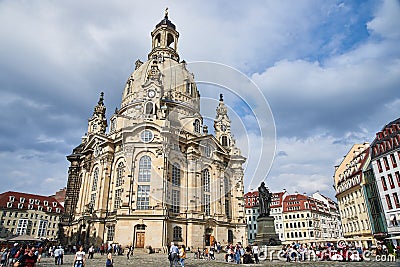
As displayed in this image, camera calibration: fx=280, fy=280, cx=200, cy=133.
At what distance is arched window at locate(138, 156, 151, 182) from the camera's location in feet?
136

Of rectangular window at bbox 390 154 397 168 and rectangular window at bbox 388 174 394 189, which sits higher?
rectangular window at bbox 390 154 397 168

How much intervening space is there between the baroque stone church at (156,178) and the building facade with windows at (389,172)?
76.3 feet

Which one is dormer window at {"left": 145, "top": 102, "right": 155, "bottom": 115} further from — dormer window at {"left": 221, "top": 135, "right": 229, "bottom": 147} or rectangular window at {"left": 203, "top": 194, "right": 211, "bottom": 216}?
dormer window at {"left": 221, "top": 135, "right": 229, "bottom": 147}

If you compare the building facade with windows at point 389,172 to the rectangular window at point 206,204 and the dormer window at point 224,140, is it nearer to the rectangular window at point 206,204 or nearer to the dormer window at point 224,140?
the rectangular window at point 206,204

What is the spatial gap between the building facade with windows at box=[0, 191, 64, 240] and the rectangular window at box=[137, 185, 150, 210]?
109ft

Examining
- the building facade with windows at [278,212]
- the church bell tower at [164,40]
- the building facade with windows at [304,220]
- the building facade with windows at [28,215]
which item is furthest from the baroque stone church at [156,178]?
the building facade with windows at [278,212]

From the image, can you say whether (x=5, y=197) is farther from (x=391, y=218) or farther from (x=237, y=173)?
(x=391, y=218)

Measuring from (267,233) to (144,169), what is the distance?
69.0ft

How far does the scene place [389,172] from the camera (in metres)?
37.8

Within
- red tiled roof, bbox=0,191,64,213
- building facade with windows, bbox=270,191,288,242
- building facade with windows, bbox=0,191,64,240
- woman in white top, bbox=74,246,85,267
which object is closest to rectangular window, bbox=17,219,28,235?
building facade with windows, bbox=0,191,64,240

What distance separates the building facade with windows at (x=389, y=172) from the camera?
36375mm

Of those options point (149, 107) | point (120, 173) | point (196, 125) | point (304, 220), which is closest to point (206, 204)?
point (120, 173)

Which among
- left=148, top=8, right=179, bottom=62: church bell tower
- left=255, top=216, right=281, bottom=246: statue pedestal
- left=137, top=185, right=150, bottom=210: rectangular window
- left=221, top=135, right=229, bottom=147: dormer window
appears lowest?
left=255, top=216, right=281, bottom=246: statue pedestal

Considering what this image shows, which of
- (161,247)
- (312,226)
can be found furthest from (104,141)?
(312,226)
